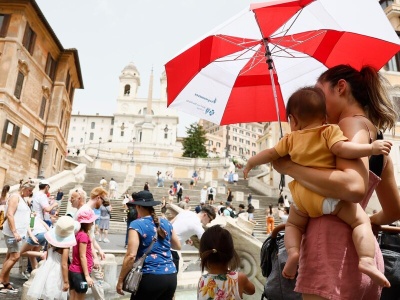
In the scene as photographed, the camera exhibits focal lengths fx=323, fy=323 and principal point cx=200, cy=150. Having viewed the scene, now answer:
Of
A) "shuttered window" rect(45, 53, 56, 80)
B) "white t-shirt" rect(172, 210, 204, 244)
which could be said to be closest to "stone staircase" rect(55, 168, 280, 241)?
"shuttered window" rect(45, 53, 56, 80)

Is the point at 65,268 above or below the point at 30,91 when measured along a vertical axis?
below

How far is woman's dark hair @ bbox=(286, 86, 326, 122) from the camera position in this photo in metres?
1.84

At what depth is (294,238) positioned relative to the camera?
5.78 feet

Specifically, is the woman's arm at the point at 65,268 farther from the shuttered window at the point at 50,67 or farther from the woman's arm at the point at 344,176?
the shuttered window at the point at 50,67

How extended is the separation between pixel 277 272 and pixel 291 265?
0.29 metres

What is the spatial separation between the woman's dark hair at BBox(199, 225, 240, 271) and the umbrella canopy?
69.1 inches

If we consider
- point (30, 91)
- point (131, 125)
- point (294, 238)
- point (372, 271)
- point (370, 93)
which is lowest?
point (372, 271)

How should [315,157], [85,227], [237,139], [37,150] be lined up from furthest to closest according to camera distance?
[237,139] < [37,150] < [85,227] < [315,157]

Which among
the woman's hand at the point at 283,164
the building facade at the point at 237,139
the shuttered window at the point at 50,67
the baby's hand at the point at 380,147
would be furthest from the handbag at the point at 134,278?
the building facade at the point at 237,139

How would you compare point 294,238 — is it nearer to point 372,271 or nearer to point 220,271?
point 372,271

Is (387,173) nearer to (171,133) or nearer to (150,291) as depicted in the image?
(150,291)

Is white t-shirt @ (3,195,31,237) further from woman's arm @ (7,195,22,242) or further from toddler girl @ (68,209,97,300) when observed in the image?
toddler girl @ (68,209,97,300)

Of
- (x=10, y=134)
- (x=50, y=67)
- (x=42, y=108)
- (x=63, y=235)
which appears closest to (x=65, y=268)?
(x=63, y=235)

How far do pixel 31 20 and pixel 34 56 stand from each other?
8.00 ft
